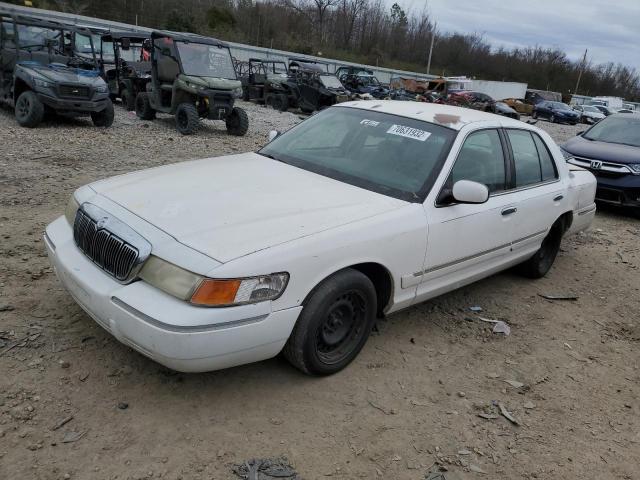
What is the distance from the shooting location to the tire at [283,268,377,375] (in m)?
2.92

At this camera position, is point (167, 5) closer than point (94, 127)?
No

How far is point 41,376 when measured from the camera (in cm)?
294

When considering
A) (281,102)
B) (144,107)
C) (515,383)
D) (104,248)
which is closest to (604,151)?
(515,383)

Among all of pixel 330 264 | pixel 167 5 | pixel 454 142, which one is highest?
pixel 167 5

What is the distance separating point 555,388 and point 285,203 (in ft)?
6.98

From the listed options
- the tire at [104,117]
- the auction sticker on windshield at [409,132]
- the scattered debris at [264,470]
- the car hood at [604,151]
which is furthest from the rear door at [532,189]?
the tire at [104,117]

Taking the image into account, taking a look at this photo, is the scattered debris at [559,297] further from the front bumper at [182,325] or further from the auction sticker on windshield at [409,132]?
the front bumper at [182,325]

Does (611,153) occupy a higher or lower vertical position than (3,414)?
higher

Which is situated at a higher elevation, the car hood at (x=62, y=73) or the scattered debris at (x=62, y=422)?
the car hood at (x=62, y=73)

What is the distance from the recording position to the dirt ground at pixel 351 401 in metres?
2.56

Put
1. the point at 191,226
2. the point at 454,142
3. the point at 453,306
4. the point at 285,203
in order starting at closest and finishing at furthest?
the point at 191,226 < the point at 285,203 < the point at 454,142 < the point at 453,306

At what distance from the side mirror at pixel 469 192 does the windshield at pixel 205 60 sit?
10.3 metres

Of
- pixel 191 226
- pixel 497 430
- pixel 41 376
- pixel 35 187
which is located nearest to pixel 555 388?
pixel 497 430

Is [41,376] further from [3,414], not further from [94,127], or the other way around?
[94,127]
